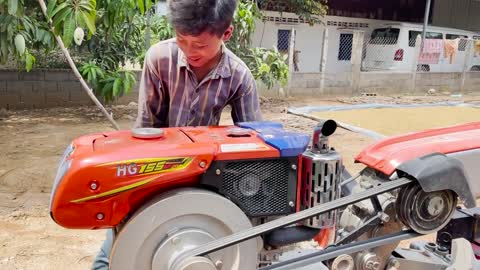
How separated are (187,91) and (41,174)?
3.07 metres

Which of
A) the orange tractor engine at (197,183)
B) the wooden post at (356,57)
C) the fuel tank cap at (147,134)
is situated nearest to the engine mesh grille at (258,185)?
the orange tractor engine at (197,183)

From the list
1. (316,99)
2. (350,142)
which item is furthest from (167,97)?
(316,99)

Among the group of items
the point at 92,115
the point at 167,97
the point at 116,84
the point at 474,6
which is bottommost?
the point at 92,115

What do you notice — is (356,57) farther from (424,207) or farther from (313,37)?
(424,207)

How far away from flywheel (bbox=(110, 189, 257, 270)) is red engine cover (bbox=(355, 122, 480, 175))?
0.43 m

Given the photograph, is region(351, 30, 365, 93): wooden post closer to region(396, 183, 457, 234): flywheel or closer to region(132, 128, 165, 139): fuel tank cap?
region(396, 183, 457, 234): flywheel

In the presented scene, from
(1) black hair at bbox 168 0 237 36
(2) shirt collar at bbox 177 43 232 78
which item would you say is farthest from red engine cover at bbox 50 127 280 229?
(2) shirt collar at bbox 177 43 232 78

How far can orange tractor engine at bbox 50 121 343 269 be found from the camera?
94 cm

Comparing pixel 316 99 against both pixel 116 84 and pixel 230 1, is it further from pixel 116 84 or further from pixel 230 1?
pixel 230 1

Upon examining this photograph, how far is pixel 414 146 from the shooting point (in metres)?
1.25

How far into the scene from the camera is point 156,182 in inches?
38.3

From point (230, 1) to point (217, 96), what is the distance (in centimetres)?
36

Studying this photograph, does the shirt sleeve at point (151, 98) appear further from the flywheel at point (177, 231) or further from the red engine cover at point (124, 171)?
the flywheel at point (177, 231)

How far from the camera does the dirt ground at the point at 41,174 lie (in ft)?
8.79
